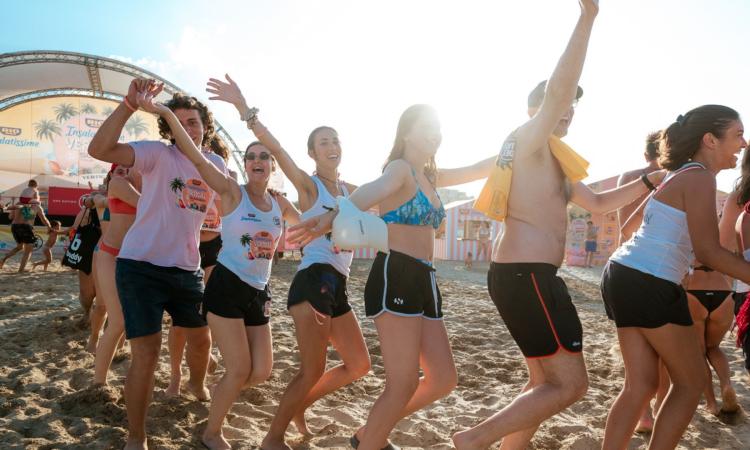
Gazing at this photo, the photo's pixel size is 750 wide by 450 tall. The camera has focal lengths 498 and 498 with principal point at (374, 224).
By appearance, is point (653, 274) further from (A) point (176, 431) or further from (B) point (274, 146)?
(A) point (176, 431)

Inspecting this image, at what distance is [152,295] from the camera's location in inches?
108

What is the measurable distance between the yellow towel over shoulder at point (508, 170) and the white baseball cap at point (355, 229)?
1.84ft

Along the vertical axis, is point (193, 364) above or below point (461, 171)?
below

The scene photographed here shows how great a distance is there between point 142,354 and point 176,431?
789 millimetres

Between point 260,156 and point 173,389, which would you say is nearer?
point 260,156

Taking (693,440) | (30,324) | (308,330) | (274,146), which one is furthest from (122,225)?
(693,440)

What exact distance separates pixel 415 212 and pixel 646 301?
3.76 ft

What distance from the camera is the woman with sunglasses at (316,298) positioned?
2.90 metres

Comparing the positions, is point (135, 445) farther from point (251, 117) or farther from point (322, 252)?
point (251, 117)

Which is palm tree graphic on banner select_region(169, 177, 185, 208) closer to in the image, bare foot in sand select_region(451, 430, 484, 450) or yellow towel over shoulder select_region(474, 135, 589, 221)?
yellow towel over shoulder select_region(474, 135, 589, 221)

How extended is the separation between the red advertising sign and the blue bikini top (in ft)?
61.5

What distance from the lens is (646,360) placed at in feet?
7.72

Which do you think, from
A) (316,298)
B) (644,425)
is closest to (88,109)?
(316,298)

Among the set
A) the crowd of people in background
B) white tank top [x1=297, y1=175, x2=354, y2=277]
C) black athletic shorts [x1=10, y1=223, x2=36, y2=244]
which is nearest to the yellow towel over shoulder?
the crowd of people in background
